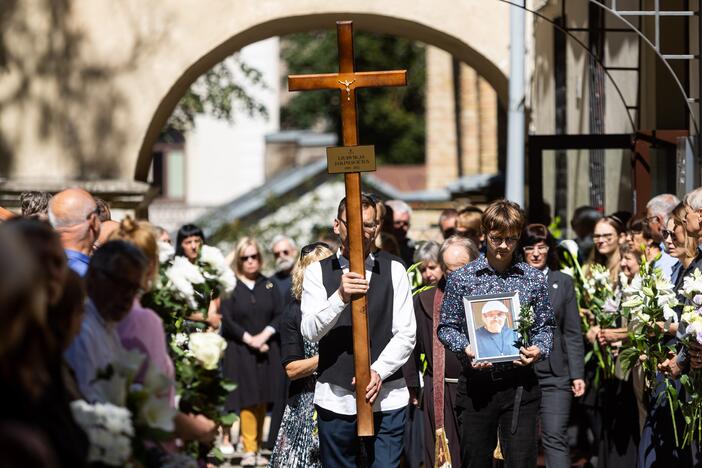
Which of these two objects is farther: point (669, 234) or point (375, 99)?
point (375, 99)

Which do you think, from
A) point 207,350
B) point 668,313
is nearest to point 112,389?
point 207,350

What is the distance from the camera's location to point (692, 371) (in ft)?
24.4

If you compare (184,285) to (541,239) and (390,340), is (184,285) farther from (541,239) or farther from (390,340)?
(541,239)

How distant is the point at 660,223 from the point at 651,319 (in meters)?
1.57

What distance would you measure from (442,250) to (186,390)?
10.7 feet

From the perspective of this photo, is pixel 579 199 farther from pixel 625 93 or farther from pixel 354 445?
pixel 354 445

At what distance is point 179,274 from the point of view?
598cm

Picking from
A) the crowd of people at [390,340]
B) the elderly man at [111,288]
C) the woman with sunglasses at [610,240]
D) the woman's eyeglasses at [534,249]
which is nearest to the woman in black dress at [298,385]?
the crowd of people at [390,340]

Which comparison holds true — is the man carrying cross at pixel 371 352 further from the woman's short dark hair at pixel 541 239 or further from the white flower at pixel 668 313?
the woman's short dark hair at pixel 541 239

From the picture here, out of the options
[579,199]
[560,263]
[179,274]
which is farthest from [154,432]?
[579,199]

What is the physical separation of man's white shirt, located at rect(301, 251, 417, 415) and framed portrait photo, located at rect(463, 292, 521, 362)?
0.32 m

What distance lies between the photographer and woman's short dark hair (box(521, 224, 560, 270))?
368 inches

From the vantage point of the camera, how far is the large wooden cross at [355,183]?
7000 mm

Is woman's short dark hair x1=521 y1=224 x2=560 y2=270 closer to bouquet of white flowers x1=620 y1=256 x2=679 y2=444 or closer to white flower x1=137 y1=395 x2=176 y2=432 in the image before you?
bouquet of white flowers x1=620 y1=256 x2=679 y2=444
